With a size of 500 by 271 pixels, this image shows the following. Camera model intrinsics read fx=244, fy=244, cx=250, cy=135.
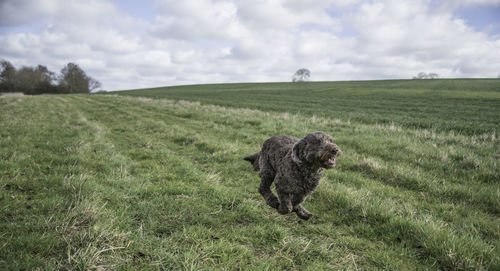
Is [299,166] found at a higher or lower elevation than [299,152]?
lower

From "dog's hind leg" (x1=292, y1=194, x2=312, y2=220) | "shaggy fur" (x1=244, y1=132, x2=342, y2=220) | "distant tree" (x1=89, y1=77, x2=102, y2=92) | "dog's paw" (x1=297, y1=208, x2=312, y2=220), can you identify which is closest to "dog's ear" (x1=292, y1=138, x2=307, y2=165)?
"shaggy fur" (x1=244, y1=132, x2=342, y2=220)

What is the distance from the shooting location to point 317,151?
10.6 ft

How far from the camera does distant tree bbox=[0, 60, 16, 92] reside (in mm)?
71812

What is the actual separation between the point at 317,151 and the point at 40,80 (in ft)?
340

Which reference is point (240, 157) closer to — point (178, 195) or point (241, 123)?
point (178, 195)

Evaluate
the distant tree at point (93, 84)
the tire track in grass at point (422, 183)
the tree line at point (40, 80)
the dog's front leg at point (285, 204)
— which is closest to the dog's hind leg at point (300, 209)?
the dog's front leg at point (285, 204)

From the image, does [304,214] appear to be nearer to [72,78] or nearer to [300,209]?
[300,209]

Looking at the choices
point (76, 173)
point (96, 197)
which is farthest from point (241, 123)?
Result: point (96, 197)

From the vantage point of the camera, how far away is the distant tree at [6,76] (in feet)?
236

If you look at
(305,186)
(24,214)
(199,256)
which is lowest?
(199,256)


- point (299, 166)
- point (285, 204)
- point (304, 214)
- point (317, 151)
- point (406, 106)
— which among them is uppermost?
point (406, 106)

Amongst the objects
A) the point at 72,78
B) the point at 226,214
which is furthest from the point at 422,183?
the point at 72,78

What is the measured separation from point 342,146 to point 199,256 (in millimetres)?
6729

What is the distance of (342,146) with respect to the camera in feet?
27.2
